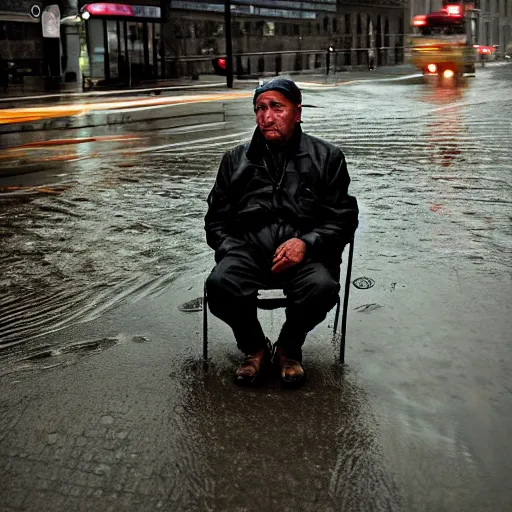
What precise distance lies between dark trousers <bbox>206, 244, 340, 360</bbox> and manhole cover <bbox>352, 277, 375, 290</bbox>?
1525 mm

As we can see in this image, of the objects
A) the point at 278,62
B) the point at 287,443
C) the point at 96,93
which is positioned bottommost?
the point at 287,443

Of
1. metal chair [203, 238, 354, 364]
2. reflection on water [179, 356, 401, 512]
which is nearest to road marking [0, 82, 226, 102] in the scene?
metal chair [203, 238, 354, 364]

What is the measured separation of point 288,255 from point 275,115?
68cm

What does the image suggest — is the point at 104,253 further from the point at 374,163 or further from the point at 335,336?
the point at 374,163

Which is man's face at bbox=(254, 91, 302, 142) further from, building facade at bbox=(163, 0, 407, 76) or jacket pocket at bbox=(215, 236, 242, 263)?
building facade at bbox=(163, 0, 407, 76)

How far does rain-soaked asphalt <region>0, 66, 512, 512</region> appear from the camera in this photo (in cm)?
316

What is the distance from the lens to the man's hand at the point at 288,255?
3.96 meters

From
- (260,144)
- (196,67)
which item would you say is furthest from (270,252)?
(196,67)

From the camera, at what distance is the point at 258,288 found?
407cm

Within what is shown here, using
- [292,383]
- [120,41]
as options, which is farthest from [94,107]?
[292,383]

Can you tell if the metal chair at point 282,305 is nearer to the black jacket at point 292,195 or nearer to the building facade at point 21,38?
the black jacket at point 292,195

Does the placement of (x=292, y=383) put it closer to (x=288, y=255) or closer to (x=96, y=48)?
(x=288, y=255)

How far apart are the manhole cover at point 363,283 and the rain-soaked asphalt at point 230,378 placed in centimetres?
8

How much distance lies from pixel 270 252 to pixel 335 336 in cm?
82
